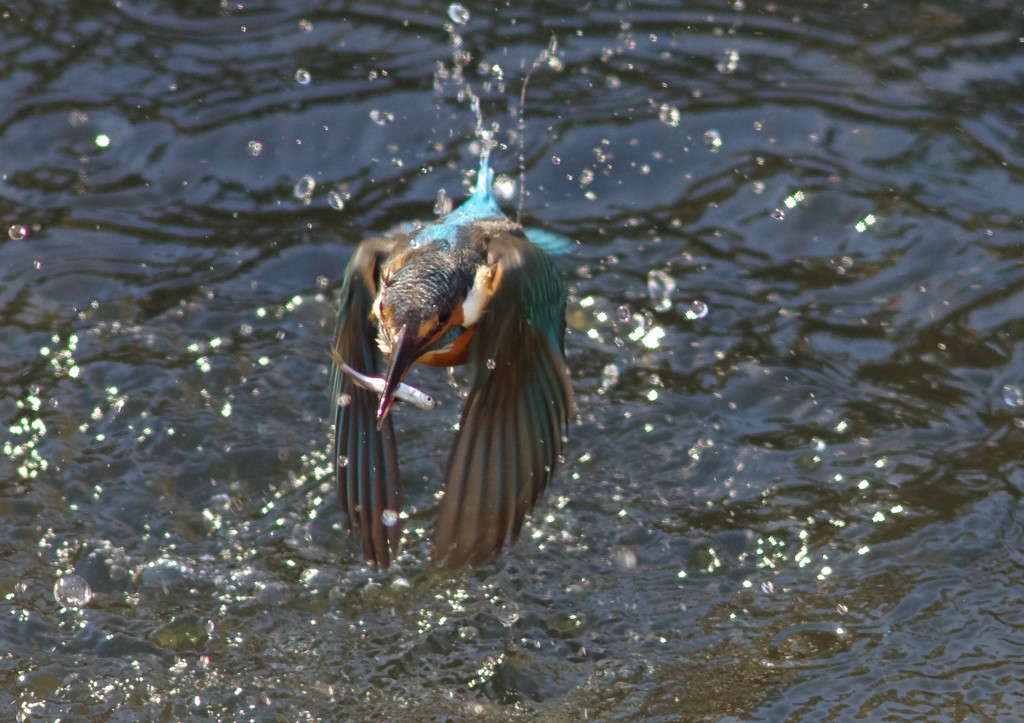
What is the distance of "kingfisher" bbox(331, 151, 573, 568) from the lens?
3279 millimetres

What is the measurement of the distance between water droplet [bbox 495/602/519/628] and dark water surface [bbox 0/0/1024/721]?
0.02 metres

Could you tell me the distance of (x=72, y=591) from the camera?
3768 millimetres

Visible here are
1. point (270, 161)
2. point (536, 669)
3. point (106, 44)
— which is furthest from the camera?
point (106, 44)

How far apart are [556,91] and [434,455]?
2.13m

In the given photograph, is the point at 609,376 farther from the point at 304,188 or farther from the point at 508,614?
the point at 304,188

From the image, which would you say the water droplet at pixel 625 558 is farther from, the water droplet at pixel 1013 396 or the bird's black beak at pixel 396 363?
the water droplet at pixel 1013 396

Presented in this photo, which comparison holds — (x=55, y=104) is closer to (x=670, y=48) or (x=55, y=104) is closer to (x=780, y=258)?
(x=670, y=48)

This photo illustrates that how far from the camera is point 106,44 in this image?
241 inches

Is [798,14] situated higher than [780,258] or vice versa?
[798,14]

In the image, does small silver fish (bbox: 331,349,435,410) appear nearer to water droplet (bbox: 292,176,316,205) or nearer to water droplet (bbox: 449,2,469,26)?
water droplet (bbox: 292,176,316,205)

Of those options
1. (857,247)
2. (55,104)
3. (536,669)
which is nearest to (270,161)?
(55,104)

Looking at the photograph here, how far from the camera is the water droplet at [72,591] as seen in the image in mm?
3729

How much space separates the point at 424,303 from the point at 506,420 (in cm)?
35

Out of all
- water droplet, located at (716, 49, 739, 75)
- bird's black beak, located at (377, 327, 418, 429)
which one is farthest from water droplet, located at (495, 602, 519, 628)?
water droplet, located at (716, 49, 739, 75)
